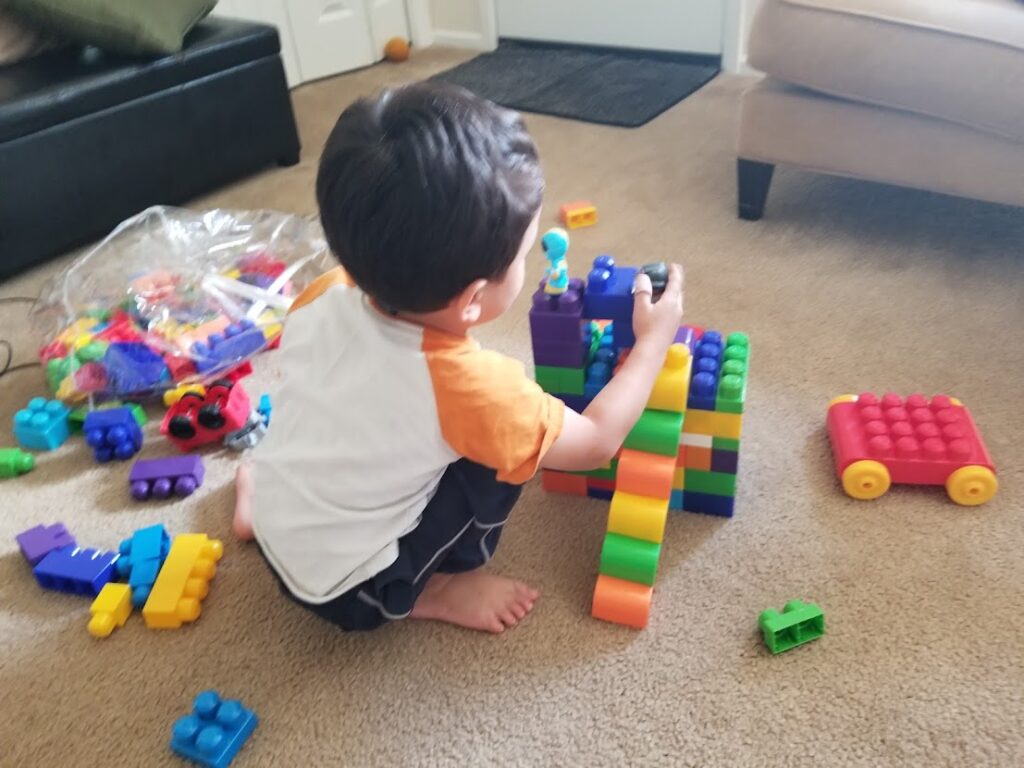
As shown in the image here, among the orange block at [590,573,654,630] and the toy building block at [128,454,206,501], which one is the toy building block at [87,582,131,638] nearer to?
the toy building block at [128,454,206,501]

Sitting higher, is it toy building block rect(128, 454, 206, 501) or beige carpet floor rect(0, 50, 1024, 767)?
toy building block rect(128, 454, 206, 501)

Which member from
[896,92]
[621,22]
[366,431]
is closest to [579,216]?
[896,92]

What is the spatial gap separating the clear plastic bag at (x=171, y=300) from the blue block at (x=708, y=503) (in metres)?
0.78

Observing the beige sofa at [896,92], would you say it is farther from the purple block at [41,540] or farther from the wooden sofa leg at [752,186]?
the purple block at [41,540]

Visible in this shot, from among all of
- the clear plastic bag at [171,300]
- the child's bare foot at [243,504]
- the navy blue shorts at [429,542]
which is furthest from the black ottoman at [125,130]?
the navy blue shorts at [429,542]

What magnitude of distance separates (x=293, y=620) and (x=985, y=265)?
1.33m

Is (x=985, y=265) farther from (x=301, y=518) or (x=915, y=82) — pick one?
(x=301, y=518)

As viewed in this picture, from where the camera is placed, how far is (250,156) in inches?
84.3

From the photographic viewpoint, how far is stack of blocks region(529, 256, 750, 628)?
997mm

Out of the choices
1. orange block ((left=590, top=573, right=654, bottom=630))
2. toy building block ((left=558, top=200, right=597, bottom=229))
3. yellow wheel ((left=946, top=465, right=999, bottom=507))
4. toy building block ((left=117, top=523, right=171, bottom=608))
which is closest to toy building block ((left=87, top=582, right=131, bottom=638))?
toy building block ((left=117, top=523, right=171, bottom=608))

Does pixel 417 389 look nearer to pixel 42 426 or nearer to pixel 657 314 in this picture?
pixel 657 314

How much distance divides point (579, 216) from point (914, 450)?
92 cm

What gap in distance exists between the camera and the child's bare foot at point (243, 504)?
114 cm

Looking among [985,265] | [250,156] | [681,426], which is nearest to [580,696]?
[681,426]
